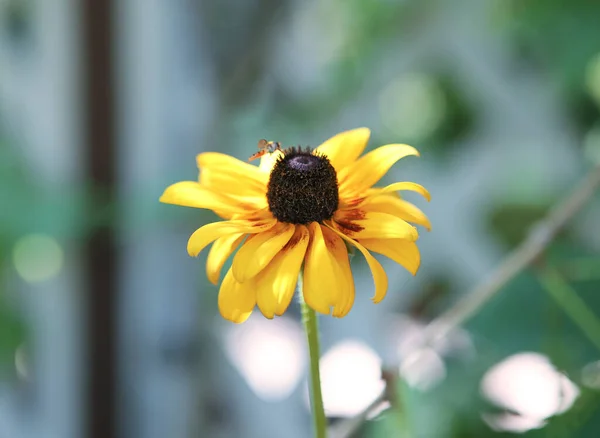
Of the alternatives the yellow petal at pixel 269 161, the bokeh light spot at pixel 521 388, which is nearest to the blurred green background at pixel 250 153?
the bokeh light spot at pixel 521 388

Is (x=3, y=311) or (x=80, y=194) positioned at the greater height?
(x=80, y=194)

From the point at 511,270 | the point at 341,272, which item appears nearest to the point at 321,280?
the point at 341,272

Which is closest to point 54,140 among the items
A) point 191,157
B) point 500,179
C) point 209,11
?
point 191,157

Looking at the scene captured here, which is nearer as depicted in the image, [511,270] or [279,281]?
[279,281]

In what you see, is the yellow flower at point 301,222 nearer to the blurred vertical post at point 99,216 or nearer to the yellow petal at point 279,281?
the yellow petal at point 279,281

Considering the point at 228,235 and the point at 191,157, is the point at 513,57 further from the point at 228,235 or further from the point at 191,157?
the point at 228,235

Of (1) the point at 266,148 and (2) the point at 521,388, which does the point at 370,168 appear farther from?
(2) the point at 521,388

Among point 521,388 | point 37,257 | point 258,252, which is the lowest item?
point 521,388
